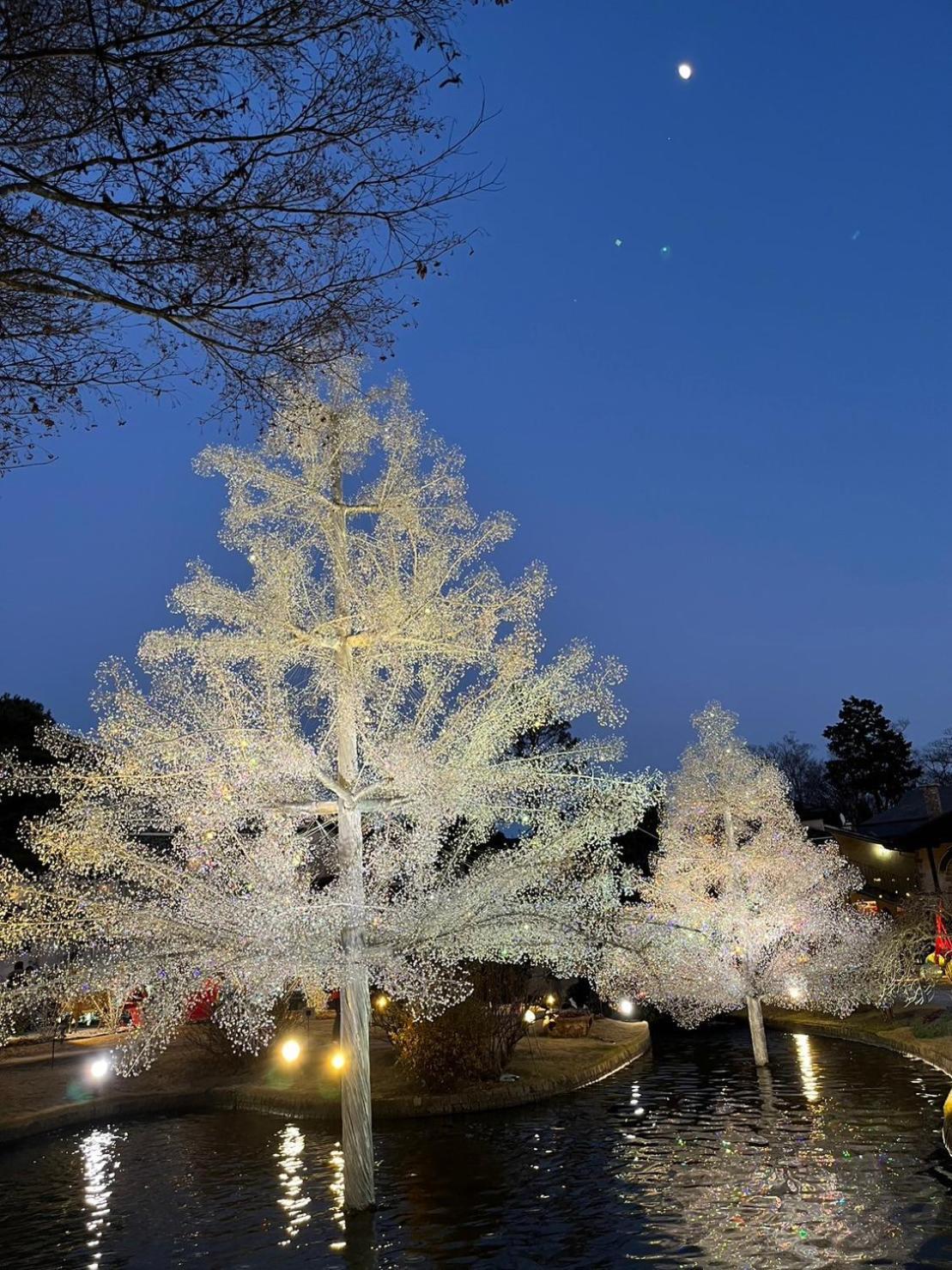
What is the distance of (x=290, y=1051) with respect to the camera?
68.1 ft

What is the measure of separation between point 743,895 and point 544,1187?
1034 centimetres

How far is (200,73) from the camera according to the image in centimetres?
508

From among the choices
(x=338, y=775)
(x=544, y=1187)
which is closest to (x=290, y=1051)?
(x=544, y=1187)

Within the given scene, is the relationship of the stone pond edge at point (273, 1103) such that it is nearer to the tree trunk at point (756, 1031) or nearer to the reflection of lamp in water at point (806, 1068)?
the tree trunk at point (756, 1031)

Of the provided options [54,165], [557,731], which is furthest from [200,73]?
[557,731]

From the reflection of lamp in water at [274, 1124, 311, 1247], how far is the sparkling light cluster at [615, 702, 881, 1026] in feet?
25.2

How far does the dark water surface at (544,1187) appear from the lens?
9008 millimetres

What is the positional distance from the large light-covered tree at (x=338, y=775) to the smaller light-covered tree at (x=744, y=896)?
30.7 ft

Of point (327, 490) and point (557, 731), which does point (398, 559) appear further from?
point (557, 731)

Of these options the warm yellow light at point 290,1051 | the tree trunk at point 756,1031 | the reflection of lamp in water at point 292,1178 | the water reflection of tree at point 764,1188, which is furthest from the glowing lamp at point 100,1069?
the tree trunk at point 756,1031

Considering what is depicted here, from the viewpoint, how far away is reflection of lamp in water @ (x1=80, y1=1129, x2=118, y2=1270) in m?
10.6

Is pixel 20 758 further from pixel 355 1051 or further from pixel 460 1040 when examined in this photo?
pixel 355 1051

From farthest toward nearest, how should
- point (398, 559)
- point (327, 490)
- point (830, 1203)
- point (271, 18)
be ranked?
point (327, 490) → point (398, 559) → point (830, 1203) → point (271, 18)

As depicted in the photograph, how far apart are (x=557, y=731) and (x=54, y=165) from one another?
33006 millimetres
